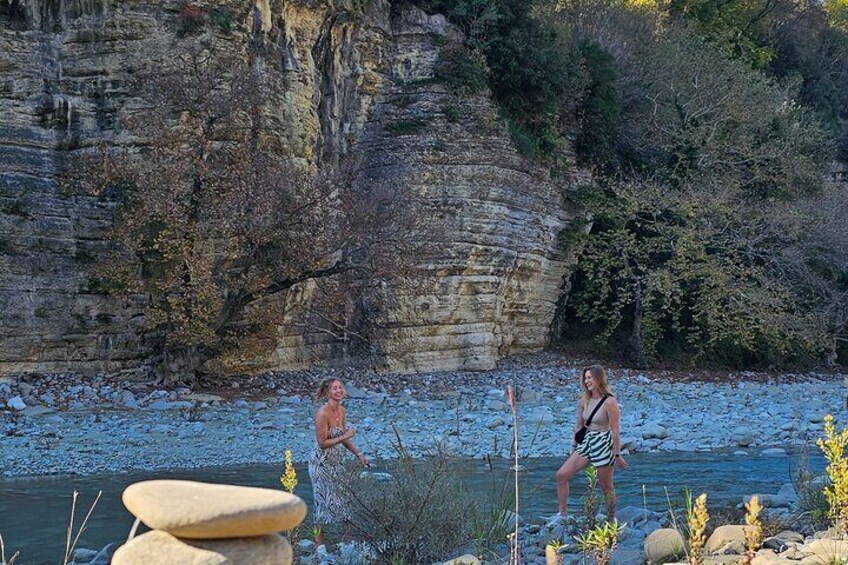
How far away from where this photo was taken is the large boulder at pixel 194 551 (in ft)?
11.2

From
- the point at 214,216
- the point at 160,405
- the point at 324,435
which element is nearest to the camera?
the point at 324,435

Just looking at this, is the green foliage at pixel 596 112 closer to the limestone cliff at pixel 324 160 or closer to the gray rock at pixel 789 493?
the limestone cliff at pixel 324 160

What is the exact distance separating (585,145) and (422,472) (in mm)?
19567

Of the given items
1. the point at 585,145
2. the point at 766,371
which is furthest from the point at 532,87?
the point at 766,371

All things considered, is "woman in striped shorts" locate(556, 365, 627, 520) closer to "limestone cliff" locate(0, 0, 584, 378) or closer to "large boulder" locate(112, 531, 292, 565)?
"large boulder" locate(112, 531, 292, 565)

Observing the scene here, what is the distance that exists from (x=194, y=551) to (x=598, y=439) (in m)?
5.10

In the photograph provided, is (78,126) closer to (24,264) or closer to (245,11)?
(24,264)

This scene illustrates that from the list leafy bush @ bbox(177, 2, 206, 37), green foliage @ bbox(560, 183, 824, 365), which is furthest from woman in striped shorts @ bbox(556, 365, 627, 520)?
green foliage @ bbox(560, 183, 824, 365)

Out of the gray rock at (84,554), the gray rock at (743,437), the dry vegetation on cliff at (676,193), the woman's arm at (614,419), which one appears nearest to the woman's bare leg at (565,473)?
the woman's arm at (614,419)

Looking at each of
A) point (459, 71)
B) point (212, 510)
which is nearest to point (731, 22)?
point (459, 71)

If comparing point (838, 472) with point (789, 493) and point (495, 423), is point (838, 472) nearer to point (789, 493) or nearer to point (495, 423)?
point (789, 493)

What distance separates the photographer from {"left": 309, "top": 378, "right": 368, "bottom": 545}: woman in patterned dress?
7094 millimetres

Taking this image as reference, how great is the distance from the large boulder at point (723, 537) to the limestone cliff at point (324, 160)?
41.5ft

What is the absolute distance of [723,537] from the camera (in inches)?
267
